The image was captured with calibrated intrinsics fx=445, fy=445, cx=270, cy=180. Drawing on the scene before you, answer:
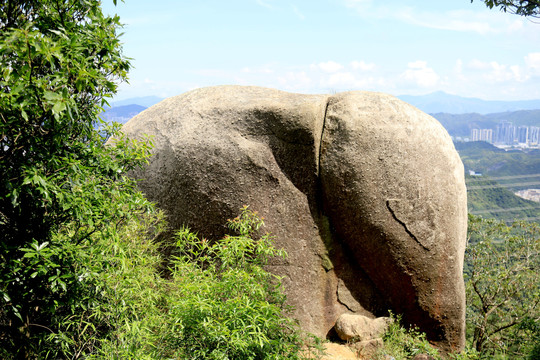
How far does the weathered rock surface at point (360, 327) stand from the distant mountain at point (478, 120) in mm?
147980

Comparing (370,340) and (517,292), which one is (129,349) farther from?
(517,292)

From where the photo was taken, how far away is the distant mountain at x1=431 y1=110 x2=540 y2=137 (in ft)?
479

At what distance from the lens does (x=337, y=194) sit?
610 cm

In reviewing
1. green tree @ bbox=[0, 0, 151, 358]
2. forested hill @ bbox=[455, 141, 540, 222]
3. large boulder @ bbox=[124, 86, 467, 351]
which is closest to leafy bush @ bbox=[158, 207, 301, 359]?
green tree @ bbox=[0, 0, 151, 358]

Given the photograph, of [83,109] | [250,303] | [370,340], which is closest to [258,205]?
[250,303]

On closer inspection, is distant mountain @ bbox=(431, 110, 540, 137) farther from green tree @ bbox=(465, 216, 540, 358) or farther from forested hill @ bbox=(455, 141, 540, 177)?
green tree @ bbox=(465, 216, 540, 358)

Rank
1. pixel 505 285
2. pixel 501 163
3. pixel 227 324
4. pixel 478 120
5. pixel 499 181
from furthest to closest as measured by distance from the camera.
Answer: pixel 478 120 → pixel 501 163 → pixel 499 181 → pixel 505 285 → pixel 227 324

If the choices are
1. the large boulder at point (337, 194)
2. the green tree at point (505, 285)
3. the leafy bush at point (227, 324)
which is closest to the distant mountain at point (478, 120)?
the green tree at point (505, 285)

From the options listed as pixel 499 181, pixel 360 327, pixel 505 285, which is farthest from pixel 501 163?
pixel 360 327

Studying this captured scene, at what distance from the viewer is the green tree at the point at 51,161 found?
10.1 feet

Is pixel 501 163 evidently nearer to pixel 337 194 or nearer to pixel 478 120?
pixel 337 194

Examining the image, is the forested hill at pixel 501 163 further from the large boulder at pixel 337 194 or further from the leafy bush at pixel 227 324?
the leafy bush at pixel 227 324

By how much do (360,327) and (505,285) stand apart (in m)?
4.25

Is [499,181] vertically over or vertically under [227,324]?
under
